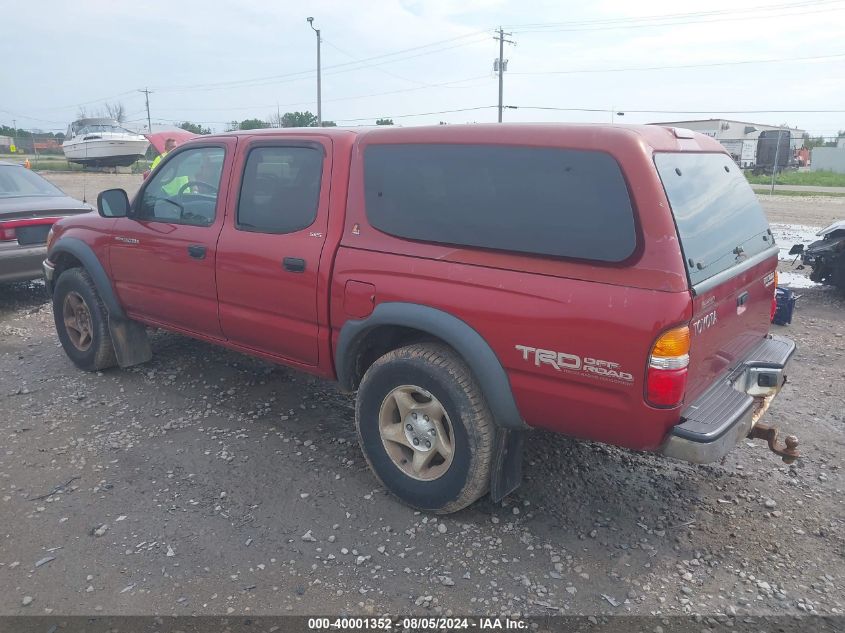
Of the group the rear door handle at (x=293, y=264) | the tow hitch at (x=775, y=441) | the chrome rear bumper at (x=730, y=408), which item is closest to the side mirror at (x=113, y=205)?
the rear door handle at (x=293, y=264)

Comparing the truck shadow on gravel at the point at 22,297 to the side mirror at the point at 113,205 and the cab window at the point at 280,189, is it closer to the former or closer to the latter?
the side mirror at the point at 113,205

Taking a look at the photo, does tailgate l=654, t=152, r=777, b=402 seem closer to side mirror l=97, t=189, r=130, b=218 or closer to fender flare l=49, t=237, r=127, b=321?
side mirror l=97, t=189, r=130, b=218

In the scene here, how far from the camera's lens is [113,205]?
473 cm

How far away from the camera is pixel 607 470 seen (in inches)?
152

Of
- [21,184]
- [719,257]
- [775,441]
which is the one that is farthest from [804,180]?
[719,257]

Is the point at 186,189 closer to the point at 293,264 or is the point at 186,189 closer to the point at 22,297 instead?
the point at 293,264

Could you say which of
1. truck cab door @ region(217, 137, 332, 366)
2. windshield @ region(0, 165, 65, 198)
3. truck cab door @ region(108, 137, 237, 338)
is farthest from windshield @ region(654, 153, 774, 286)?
windshield @ region(0, 165, 65, 198)

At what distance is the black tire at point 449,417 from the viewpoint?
10.2 ft

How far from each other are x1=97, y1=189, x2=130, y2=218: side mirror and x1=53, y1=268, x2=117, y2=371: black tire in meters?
0.74

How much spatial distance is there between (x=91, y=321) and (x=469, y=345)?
12.0 ft

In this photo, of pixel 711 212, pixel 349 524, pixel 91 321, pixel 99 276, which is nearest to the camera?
pixel 711 212

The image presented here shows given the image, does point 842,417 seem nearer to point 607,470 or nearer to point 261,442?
point 607,470

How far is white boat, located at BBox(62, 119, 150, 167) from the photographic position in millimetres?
31375

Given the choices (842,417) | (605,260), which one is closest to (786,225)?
(842,417)
